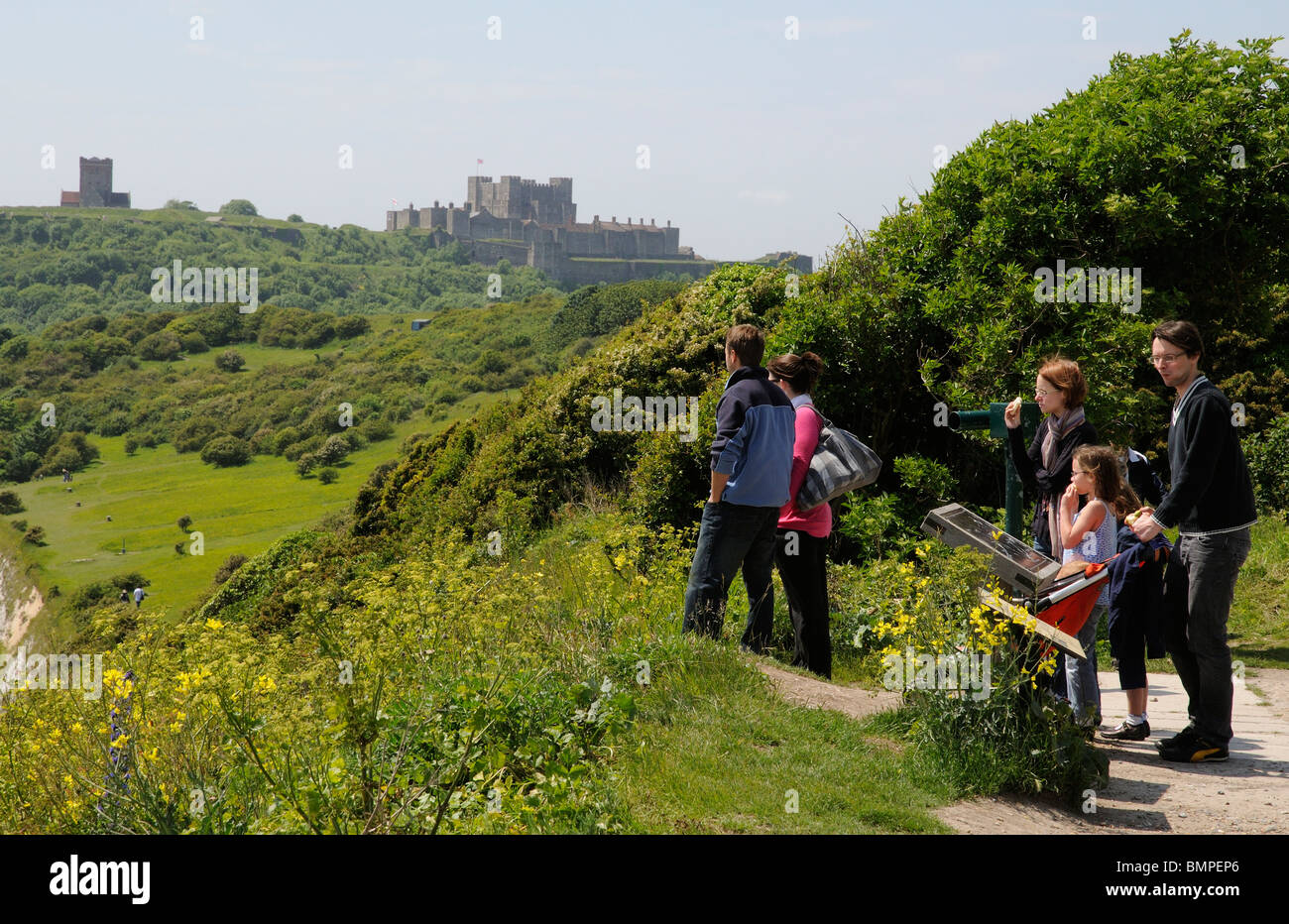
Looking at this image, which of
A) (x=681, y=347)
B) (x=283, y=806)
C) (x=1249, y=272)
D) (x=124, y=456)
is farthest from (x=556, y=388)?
(x=124, y=456)

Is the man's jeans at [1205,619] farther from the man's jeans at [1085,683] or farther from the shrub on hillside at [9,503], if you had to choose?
the shrub on hillside at [9,503]

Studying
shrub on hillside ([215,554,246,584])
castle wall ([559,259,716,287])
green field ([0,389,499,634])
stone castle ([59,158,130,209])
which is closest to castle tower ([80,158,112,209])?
stone castle ([59,158,130,209])

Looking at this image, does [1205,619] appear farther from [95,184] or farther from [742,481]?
[95,184]

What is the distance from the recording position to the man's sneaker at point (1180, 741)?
4836 mm

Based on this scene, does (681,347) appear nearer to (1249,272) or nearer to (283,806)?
(1249,272)

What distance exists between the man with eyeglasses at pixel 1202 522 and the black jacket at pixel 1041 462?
0.43 meters

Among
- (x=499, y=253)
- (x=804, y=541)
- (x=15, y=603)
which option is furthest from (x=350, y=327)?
(x=804, y=541)

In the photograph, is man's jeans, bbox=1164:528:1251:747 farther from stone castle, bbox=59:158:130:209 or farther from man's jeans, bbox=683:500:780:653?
stone castle, bbox=59:158:130:209

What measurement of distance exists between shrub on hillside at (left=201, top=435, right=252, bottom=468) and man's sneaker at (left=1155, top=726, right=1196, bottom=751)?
267ft

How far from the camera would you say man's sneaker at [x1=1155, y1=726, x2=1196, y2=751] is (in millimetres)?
4836

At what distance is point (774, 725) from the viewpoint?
177 inches

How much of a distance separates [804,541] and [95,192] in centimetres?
19812

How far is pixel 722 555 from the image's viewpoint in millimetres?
5379
